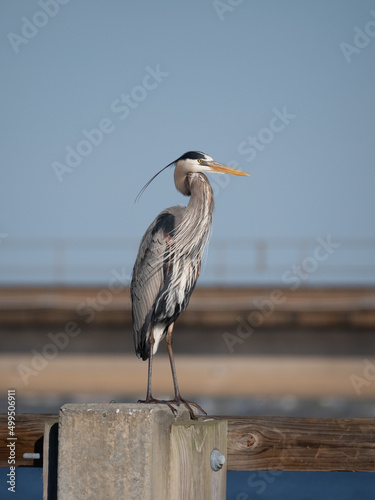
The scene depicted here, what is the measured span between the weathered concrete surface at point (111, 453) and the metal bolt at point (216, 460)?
0.30 m

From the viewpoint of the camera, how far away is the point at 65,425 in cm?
294

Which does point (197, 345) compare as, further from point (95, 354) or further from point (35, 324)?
point (35, 324)

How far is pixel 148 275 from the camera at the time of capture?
546 cm

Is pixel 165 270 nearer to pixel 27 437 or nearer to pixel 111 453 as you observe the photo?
pixel 27 437

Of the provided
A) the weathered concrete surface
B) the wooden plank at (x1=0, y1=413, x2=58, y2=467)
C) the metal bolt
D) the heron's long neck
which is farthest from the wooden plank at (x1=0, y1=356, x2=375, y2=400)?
the weathered concrete surface

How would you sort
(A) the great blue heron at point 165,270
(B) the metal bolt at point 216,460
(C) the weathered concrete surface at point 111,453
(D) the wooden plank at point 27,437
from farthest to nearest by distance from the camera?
1. (A) the great blue heron at point 165,270
2. (D) the wooden plank at point 27,437
3. (B) the metal bolt at point 216,460
4. (C) the weathered concrete surface at point 111,453

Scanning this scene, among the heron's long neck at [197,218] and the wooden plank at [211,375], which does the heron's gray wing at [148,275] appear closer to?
the heron's long neck at [197,218]

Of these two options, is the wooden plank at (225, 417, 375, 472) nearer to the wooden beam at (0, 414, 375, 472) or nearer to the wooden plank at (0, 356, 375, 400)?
the wooden beam at (0, 414, 375, 472)

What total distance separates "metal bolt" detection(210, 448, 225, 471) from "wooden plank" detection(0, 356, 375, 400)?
40.0 feet

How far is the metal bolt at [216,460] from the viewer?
318 cm

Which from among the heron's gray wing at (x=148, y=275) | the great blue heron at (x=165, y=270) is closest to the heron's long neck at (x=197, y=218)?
the great blue heron at (x=165, y=270)

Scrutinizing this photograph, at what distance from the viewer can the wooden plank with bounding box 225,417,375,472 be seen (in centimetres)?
320

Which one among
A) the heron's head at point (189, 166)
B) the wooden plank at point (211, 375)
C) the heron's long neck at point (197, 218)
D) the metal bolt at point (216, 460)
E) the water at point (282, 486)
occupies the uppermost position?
the heron's head at point (189, 166)

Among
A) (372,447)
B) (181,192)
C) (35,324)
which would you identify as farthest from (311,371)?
(372,447)
